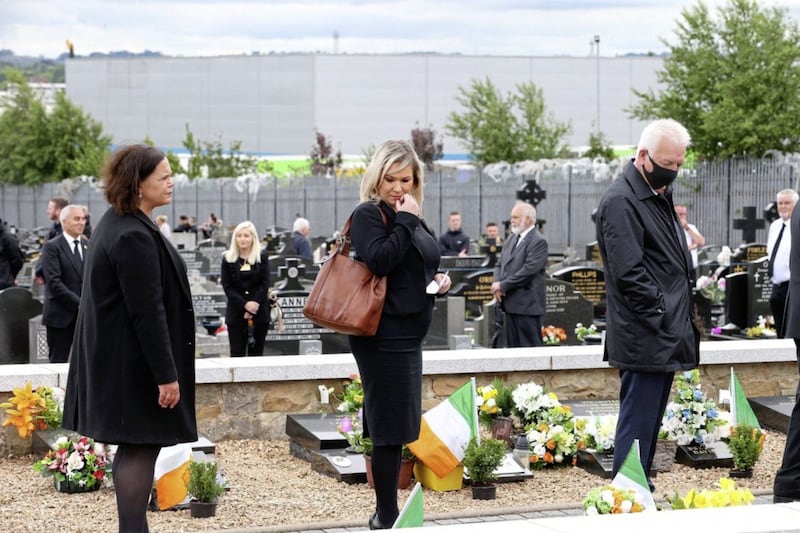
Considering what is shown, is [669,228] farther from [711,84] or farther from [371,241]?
[711,84]

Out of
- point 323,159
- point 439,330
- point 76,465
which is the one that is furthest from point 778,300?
point 323,159

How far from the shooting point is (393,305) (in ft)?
19.9

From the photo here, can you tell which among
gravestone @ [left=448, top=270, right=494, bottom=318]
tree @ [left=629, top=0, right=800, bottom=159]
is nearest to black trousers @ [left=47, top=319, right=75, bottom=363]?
gravestone @ [left=448, top=270, right=494, bottom=318]

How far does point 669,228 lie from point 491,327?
8700 mm

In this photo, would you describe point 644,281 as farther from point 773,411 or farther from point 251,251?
point 251,251

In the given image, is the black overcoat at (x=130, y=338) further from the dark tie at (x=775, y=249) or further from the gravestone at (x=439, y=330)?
the dark tie at (x=775, y=249)

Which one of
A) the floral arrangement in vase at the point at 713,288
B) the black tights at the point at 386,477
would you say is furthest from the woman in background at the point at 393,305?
the floral arrangement in vase at the point at 713,288

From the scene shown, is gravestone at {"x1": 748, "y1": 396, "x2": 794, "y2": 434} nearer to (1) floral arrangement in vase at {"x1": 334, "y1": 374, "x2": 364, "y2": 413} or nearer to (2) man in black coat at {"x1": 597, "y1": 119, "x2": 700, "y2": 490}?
(1) floral arrangement in vase at {"x1": 334, "y1": 374, "x2": 364, "y2": 413}

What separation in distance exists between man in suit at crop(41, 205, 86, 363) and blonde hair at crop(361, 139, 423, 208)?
611cm

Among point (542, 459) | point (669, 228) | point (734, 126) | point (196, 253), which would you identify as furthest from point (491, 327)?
point (734, 126)

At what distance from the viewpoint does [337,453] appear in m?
8.49

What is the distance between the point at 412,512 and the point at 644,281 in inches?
76.4

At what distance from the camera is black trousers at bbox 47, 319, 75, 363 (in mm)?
11852

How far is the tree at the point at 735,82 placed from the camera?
1404 inches
